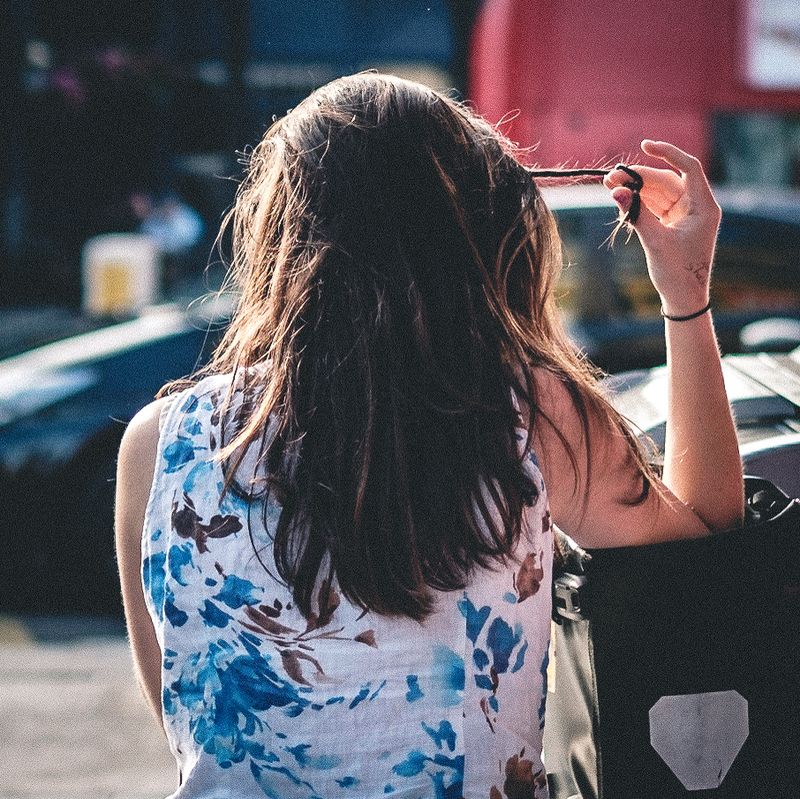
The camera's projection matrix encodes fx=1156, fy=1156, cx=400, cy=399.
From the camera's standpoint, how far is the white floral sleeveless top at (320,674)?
1.33 meters

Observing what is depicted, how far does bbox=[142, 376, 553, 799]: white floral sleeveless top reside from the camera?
133 centimetres

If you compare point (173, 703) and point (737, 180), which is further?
point (737, 180)

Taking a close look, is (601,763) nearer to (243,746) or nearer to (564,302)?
(243,746)

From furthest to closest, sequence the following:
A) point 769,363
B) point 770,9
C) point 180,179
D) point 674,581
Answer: point 180,179 < point 770,9 < point 769,363 < point 674,581

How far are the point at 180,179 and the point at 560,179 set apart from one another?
Result: 567 inches

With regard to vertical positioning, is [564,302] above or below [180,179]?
above

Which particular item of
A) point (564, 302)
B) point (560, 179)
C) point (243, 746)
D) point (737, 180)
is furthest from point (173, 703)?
point (737, 180)

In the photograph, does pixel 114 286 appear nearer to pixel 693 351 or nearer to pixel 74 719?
pixel 74 719

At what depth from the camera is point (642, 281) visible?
532 cm

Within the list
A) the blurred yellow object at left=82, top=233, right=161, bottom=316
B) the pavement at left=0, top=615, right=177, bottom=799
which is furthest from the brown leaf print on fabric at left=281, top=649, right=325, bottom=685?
the blurred yellow object at left=82, top=233, right=161, bottom=316

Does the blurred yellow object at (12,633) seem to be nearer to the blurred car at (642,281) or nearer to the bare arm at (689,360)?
the blurred car at (642,281)

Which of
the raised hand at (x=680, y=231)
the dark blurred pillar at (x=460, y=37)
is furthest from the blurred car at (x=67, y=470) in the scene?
the dark blurred pillar at (x=460, y=37)

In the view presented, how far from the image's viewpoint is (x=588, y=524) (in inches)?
57.6

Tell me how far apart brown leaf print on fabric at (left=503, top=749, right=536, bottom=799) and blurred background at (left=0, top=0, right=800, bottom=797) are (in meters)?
0.89
